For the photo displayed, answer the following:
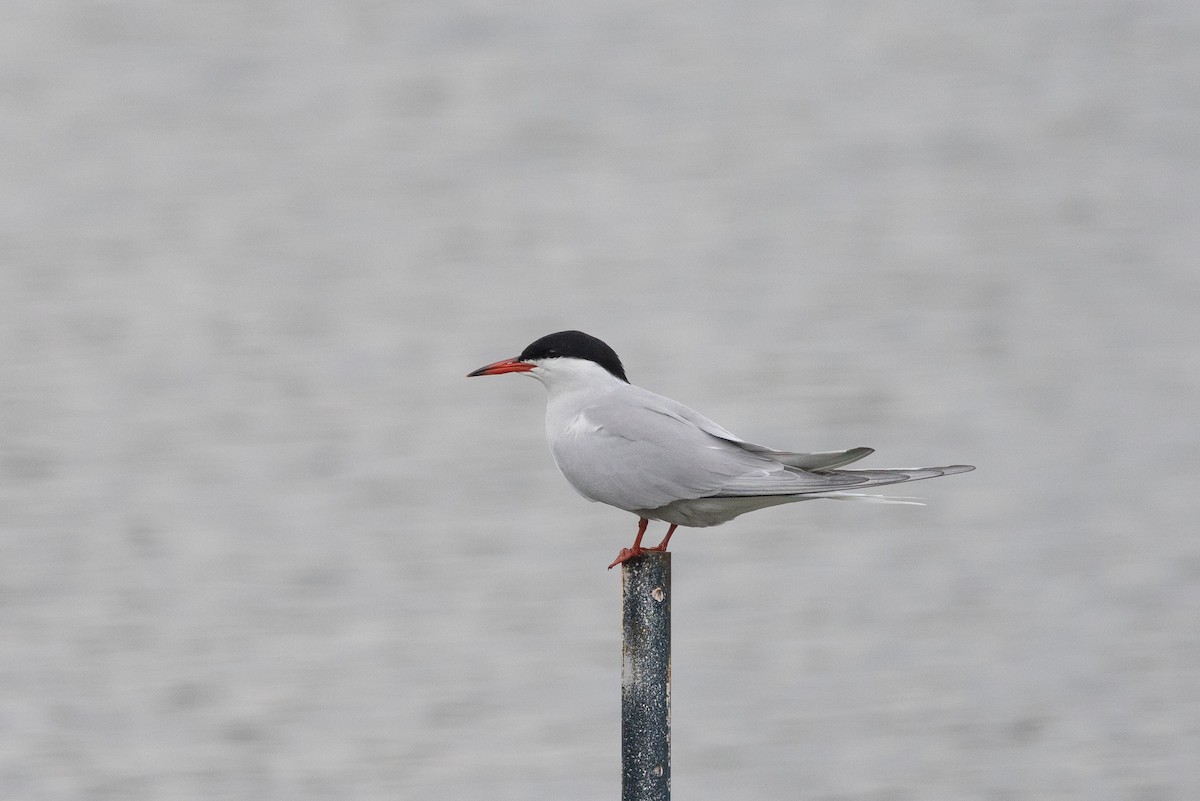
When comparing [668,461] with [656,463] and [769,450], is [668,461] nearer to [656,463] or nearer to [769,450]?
[656,463]

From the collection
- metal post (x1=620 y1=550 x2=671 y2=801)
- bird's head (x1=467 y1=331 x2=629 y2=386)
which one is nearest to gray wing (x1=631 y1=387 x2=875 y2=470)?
bird's head (x1=467 y1=331 x2=629 y2=386)

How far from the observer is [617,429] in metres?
2.72

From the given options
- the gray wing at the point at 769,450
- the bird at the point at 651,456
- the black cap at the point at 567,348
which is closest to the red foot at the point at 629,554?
the bird at the point at 651,456

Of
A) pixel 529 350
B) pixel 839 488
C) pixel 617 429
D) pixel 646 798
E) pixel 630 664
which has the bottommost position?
pixel 646 798

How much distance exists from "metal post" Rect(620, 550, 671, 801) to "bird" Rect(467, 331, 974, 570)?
0.20 feet

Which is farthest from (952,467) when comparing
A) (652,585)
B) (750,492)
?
(652,585)

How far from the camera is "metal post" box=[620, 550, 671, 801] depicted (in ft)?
8.68

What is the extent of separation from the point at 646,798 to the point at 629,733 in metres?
0.15

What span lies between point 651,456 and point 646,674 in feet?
1.52

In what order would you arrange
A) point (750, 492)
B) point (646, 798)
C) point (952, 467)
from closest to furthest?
point (952, 467), point (750, 492), point (646, 798)

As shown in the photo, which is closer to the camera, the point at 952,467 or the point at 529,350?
the point at 952,467

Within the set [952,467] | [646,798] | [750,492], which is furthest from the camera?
[646,798]

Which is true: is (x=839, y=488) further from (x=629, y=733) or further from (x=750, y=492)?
(x=629, y=733)

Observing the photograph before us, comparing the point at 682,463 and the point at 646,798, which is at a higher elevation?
the point at 682,463
